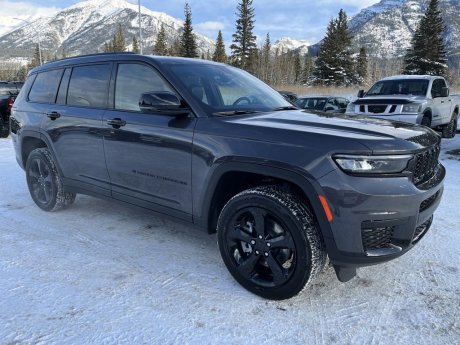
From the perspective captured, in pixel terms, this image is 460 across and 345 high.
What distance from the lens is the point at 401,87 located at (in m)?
10.5

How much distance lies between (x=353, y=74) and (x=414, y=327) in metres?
52.7

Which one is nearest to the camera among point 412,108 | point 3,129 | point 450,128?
point 412,108

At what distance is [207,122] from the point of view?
10.1 ft

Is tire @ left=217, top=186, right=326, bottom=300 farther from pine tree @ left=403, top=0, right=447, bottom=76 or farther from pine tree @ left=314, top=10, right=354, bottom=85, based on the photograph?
pine tree @ left=314, top=10, right=354, bottom=85

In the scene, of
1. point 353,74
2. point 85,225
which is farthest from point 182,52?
point 85,225

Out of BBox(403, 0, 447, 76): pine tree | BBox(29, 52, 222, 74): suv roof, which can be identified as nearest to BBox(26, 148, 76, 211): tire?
BBox(29, 52, 222, 74): suv roof

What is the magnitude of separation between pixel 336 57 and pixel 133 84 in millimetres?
50640

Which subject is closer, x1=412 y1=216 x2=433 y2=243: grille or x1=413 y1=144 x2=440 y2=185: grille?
x1=413 y1=144 x2=440 y2=185: grille

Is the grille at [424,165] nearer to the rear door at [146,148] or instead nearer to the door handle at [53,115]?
the rear door at [146,148]

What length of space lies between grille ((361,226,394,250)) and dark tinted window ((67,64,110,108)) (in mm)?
2663

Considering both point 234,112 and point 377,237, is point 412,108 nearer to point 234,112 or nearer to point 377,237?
point 234,112

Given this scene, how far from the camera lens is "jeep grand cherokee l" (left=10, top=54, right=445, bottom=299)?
8.16ft

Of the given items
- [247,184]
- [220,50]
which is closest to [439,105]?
[247,184]

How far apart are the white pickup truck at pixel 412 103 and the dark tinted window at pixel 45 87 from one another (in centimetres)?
584
